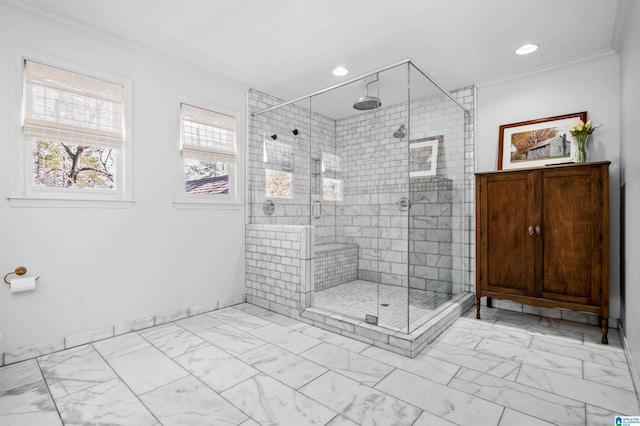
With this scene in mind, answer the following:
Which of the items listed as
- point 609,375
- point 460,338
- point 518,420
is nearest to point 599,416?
point 518,420

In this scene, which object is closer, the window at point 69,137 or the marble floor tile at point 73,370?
the marble floor tile at point 73,370

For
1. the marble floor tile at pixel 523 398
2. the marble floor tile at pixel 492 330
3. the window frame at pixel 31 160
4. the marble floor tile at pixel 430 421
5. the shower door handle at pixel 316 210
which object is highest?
the window frame at pixel 31 160

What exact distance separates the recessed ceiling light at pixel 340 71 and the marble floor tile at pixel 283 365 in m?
2.81

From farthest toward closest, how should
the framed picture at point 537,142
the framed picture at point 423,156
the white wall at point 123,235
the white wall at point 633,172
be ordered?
the framed picture at point 537,142, the framed picture at point 423,156, the white wall at point 123,235, the white wall at point 633,172

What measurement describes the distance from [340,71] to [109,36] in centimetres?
216

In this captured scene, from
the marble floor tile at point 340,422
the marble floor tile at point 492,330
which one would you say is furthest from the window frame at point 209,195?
the marble floor tile at point 492,330

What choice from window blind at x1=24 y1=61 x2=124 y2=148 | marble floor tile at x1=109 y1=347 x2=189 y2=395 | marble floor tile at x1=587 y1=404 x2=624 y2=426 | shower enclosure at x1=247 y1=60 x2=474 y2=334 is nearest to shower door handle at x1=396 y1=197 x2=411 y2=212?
shower enclosure at x1=247 y1=60 x2=474 y2=334

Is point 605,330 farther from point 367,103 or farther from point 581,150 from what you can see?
point 367,103

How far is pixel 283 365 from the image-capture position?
2.27 meters

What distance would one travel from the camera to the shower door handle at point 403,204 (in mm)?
2895

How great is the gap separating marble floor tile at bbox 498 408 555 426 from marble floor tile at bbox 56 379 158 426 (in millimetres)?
1829

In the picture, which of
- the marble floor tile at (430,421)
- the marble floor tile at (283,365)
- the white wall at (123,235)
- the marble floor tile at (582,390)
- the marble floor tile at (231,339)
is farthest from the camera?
the marble floor tile at (231,339)

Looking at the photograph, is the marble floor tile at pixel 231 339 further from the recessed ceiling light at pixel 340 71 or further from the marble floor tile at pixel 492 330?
the recessed ceiling light at pixel 340 71

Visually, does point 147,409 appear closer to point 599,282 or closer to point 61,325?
point 61,325
